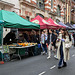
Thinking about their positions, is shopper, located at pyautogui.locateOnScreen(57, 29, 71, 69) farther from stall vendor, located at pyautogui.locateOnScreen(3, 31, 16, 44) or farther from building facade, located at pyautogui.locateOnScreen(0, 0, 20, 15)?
building facade, located at pyautogui.locateOnScreen(0, 0, 20, 15)

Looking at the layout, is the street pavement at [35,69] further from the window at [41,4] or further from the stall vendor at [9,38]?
the window at [41,4]

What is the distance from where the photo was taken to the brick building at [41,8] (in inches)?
667

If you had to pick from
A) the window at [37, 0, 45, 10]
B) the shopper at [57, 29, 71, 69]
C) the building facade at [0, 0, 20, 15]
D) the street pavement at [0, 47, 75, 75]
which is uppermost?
the window at [37, 0, 45, 10]

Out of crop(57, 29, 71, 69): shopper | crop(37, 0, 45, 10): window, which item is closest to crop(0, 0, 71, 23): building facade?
crop(37, 0, 45, 10): window

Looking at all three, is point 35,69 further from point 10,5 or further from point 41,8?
point 41,8

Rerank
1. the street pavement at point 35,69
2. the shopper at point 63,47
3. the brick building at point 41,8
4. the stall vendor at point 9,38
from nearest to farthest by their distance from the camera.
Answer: the street pavement at point 35,69
the shopper at point 63,47
the stall vendor at point 9,38
the brick building at point 41,8

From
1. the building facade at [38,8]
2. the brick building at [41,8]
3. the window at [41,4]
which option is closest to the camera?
the building facade at [38,8]

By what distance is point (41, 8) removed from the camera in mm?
21422

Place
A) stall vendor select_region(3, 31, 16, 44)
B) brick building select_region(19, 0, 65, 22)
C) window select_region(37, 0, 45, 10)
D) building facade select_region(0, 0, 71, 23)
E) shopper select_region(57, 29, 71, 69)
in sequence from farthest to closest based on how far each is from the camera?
window select_region(37, 0, 45, 10)
brick building select_region(19, 0, 65, 22)
building facade select_region(0, 0, 71, 23)
stall vendor select_region(3, 31, 16, 44)
shopper select_region(57, 29, 71, 69)

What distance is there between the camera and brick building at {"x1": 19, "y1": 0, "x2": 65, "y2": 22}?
16938 millimetres

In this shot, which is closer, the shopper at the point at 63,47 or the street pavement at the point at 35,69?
the street pavement at the point at 35,69

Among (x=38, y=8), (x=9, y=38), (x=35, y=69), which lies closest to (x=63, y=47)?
(x=35, y=69)

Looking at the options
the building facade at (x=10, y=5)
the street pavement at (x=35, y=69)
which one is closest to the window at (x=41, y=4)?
→ the building facade at (x=10, y=5)

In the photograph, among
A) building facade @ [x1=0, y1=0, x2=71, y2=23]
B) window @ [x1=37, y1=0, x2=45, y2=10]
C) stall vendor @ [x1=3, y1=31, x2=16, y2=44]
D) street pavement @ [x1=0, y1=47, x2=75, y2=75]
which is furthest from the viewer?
window @ [x1=37, y1=0, x2=45, y2=10]
